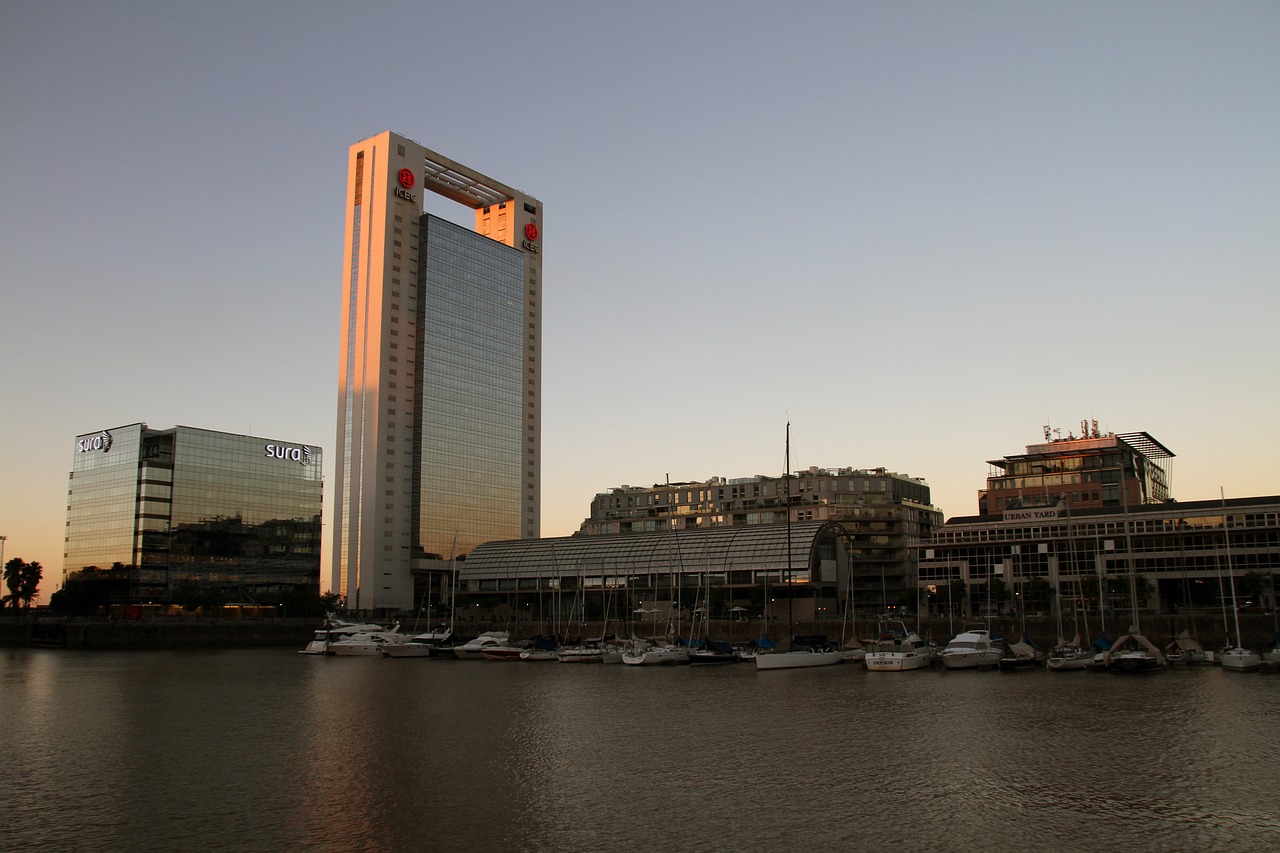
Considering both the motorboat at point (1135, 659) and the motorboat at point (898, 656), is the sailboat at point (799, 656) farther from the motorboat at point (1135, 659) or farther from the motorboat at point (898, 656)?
the motorboat at point (1135, 659)

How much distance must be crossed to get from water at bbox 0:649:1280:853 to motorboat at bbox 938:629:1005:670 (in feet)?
49.6

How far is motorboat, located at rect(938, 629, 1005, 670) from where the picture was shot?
9414cm

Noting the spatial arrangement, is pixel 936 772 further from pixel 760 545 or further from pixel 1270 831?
A: pixel 760 545

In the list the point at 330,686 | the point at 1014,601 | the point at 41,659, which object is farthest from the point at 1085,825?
the point at 1014,601

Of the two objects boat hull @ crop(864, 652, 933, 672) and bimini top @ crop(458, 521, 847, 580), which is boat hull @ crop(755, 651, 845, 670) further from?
bimini top @ crop(458, 521, 847, 580)

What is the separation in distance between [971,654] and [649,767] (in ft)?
198

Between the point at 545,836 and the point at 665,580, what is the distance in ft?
465

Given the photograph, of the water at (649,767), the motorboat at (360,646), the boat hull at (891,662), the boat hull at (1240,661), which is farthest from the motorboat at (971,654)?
the motorboat at (360,646)

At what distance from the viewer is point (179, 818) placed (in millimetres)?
33312

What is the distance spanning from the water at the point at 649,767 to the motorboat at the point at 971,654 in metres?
15.1

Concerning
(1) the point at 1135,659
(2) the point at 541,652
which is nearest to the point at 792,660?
(1) the point at 1135,659

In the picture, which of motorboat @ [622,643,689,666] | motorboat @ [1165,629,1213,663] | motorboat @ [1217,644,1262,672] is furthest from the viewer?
motorboat @ [622,643,689,666]

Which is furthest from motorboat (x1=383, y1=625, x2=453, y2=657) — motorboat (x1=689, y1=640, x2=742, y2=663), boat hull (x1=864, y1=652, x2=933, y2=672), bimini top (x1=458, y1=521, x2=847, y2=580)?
boat hull (x1=864, y1=652, x2=933, y2=672)

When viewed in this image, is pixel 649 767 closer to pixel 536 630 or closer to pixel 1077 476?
pixel 536 630
